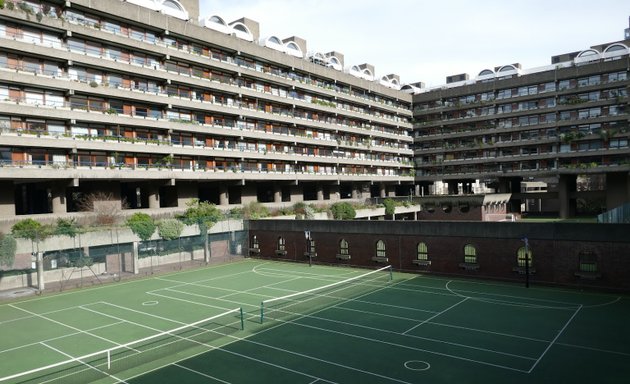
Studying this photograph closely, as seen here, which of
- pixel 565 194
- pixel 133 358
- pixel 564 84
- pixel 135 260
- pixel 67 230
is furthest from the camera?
pixel 565 194

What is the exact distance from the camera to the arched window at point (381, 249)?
4184 centimetres

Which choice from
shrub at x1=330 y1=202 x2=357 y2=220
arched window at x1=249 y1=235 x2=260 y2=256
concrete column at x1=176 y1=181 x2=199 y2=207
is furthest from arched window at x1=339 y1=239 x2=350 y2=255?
shrub at x1=330 y1=202 x2=357 y2=220

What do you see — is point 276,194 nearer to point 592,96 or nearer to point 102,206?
point 102,206

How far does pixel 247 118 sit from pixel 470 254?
1655 inches

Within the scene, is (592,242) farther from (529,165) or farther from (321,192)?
(529,165)

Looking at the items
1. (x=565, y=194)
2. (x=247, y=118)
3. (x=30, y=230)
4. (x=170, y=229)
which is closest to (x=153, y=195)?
(x=170, y=229)

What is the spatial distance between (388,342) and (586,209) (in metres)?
89.8

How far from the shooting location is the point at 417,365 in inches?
749

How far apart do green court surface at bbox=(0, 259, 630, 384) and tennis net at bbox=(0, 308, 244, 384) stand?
0.07m

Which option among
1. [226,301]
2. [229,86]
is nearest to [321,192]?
[229,86]

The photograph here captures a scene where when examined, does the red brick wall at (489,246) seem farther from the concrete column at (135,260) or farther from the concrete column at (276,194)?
the concrete column at (276,194)

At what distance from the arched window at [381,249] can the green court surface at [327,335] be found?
17.0 ft

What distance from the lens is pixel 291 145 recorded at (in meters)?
77.5

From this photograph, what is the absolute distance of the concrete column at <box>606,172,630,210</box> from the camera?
263 ft
